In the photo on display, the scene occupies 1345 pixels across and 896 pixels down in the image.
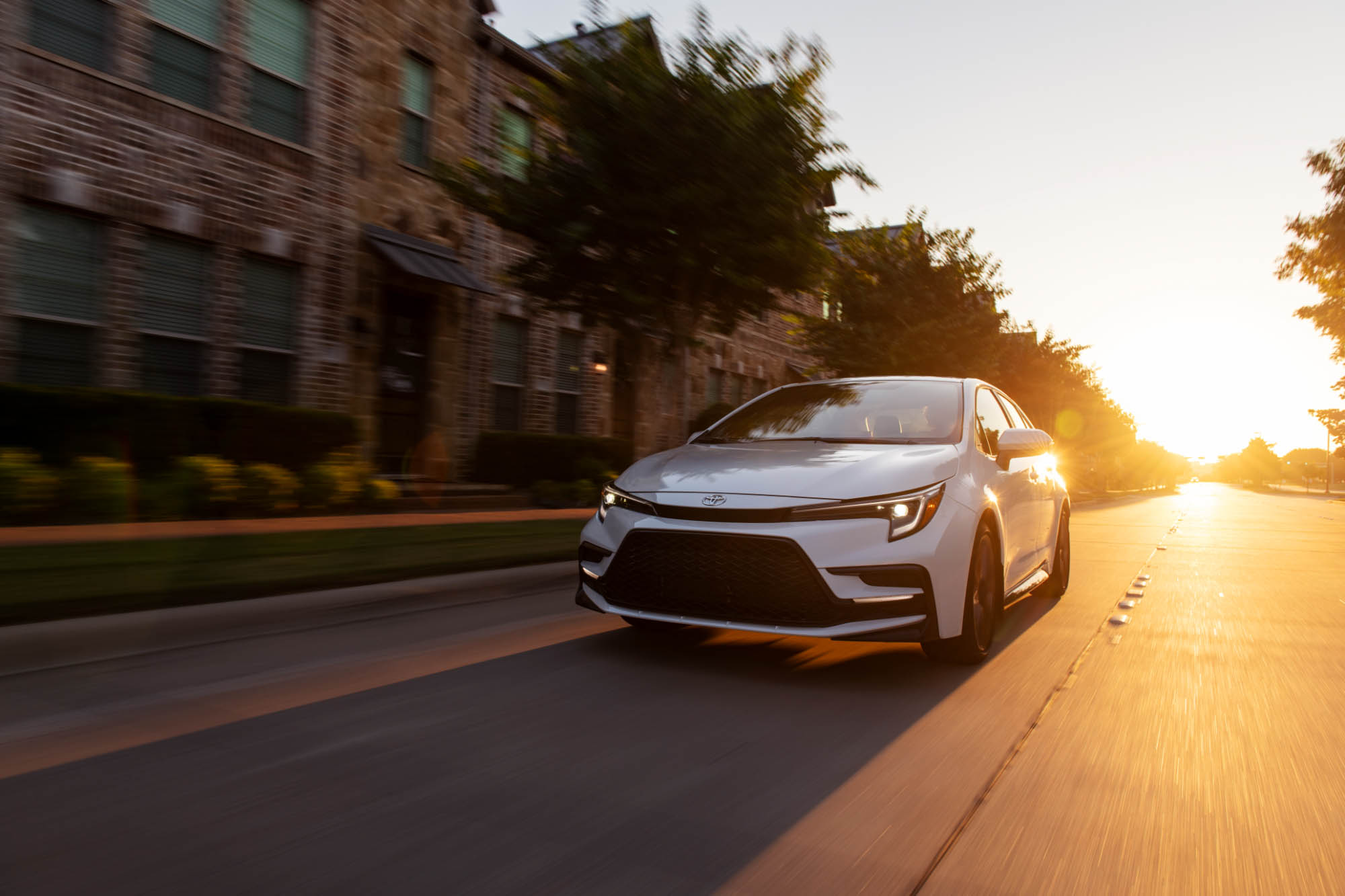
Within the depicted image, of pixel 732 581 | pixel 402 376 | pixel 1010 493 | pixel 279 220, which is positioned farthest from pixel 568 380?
pixel 732 581

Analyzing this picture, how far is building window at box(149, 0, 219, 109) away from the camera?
11.4m

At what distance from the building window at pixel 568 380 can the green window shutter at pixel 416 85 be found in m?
4.72

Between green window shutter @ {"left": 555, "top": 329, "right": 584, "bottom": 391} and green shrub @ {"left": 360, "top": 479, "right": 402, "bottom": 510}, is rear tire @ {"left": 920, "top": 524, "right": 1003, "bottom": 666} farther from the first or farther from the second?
green window shutter @ {"left": 555, "top": 329, "right": 584, "bottom": 391}

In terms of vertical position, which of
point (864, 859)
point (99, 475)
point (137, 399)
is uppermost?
point (137, 399)

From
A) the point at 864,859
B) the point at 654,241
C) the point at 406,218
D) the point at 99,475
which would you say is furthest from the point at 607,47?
the point at 864,859

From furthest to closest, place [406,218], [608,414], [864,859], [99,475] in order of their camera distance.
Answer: [608,414] < [406,218] < [99,475] < [864,859]

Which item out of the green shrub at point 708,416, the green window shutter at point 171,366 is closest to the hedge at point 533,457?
the green window shutter at point 171,366

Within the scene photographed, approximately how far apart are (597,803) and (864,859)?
848 mm

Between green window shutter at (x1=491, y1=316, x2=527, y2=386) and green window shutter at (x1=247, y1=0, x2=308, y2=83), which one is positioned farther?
green window shutter at (x1=491, y1=316, x2=527, y2=386)

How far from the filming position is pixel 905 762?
372 centimetres

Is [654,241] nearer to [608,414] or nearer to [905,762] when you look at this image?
[905,762]

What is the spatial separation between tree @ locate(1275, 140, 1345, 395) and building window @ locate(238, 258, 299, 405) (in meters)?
22.4

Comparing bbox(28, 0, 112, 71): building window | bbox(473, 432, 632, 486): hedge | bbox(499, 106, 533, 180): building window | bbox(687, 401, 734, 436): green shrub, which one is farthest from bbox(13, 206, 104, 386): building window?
bbox(687, 401, 734, 436): green shrub

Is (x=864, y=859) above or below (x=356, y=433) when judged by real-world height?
below
